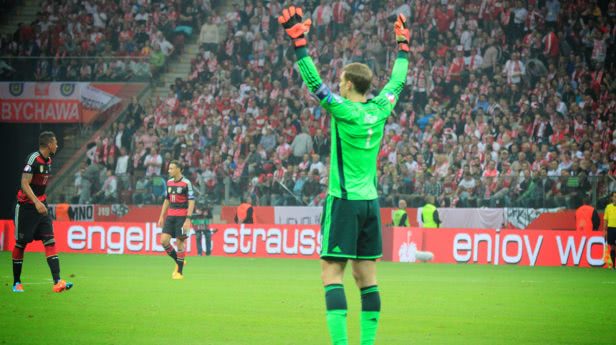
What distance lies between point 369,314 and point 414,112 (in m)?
24.7

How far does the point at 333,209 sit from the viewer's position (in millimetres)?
7738

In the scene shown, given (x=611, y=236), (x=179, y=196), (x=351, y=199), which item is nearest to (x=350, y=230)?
(x=351, y=199)

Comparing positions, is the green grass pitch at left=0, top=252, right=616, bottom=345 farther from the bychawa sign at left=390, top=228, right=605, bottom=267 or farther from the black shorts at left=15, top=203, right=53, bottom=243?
the bychawa sign at left=390, top=228, right=605, bottom=267

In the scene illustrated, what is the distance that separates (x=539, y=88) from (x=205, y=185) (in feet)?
35.6

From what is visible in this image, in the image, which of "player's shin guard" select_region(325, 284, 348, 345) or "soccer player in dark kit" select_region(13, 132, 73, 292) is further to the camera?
"soccer player in dark kit" select_region(13, 132, 73, 292)

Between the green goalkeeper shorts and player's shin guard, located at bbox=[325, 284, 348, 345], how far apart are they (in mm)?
258

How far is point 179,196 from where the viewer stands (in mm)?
19984

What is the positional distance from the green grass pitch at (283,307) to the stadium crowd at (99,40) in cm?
1495

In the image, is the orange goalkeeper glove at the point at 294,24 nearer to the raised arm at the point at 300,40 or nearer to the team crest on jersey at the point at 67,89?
the raised arm at the point at 300,40

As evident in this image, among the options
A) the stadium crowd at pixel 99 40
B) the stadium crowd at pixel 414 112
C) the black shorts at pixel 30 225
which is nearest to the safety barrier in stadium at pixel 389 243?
the stadium crowd at pixel 414 112

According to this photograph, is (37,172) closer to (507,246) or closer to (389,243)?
(389,243)

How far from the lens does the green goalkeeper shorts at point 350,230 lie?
766 cm

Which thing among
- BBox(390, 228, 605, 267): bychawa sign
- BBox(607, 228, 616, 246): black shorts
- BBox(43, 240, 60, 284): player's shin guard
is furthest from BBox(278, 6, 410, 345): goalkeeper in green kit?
BBox(390, 228, 605, 267): bychawa sign

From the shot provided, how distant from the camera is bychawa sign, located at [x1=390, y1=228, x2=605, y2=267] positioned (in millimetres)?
24828
